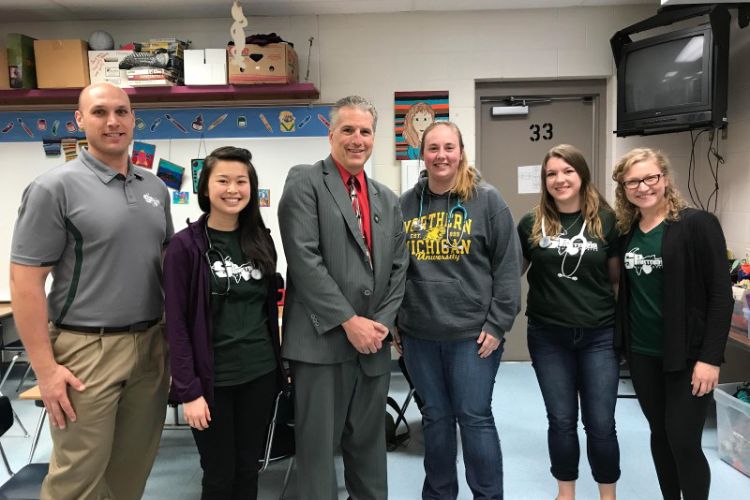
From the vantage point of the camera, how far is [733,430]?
264cm

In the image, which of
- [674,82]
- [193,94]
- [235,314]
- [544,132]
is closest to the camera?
[235,314]

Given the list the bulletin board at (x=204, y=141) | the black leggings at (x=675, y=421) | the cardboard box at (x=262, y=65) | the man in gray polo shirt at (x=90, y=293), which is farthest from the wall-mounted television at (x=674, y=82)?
the man in gray polo shirt at (x=90, y=293)

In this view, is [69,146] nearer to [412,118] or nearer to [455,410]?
[412,118]

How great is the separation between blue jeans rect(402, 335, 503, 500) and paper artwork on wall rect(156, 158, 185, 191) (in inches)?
107

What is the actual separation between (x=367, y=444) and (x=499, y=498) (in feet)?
1.81

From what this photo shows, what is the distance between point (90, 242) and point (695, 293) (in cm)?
194

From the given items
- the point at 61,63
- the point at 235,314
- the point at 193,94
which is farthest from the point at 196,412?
the point at 61,63

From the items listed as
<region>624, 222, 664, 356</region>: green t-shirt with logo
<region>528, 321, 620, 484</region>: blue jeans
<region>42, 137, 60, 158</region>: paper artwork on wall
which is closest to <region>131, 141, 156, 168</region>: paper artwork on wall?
<region>42, 137, 60, 158</region>: paper artwork on wall

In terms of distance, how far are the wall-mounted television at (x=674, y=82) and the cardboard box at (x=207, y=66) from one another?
2.70m

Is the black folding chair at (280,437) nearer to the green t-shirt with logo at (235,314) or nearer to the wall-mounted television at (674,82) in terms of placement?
the green t-shirt with logo at (235,314)

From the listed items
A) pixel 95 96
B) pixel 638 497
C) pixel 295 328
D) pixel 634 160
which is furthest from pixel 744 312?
pixel 95 96

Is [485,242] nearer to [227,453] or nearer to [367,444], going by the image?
[367,444]

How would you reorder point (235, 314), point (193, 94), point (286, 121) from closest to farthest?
point (235, 314), point (193, 94), point (286, 121)

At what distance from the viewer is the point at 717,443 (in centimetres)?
285
